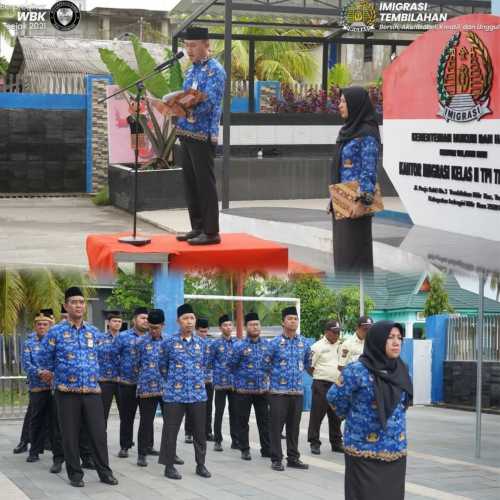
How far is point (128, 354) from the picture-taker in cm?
1036

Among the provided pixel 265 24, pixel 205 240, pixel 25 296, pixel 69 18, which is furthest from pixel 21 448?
pixel 265 24

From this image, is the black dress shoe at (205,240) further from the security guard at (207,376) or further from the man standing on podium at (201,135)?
the security guard at (207,376)

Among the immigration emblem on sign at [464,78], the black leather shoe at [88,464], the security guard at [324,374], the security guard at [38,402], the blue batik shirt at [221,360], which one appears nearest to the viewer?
the immigration emblem on sign at [464,78]

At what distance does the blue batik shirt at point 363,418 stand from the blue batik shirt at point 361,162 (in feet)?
3.62

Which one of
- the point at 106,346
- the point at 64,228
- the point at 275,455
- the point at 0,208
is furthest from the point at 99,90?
the point at 275,455

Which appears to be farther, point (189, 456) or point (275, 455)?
point (189, 456)

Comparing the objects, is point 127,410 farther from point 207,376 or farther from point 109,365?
point 207,376

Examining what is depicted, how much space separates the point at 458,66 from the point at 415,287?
1.70 m

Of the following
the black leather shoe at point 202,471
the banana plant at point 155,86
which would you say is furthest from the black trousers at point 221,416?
the banana plant at point 155,86

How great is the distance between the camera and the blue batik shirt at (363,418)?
6148mm

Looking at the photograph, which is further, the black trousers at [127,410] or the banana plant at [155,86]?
the banana plant at [155,86]

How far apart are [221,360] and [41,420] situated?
2.20 m

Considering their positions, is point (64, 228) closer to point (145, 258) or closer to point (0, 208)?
point (0, 208)

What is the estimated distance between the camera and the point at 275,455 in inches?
376
